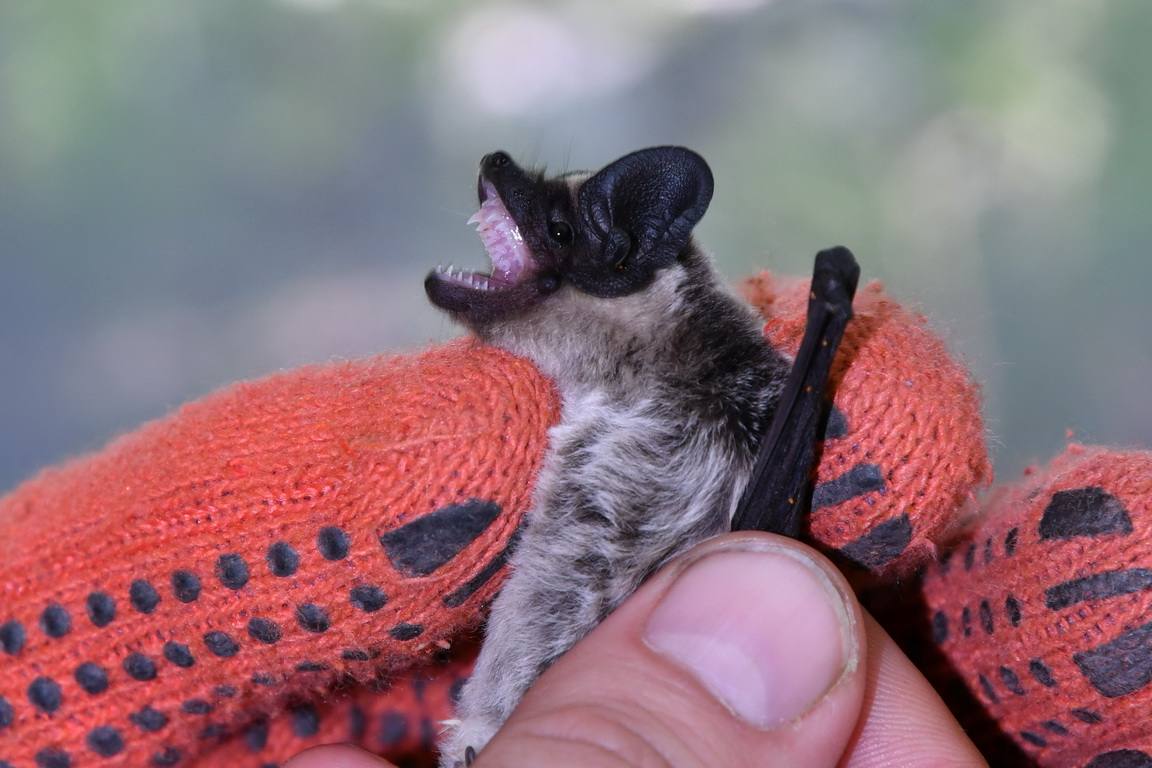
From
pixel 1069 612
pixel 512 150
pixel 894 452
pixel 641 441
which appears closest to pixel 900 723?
pixel 1069 612

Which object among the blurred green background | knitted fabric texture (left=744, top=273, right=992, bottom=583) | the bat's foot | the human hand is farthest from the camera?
the blurred green background

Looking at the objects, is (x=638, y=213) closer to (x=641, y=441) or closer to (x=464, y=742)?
(x=641, y=441)

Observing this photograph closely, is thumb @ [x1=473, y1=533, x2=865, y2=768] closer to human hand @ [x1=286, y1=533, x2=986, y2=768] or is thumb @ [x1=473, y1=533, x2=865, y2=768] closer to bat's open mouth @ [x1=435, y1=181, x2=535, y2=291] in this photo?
human hand @ [x1=286, y1=533, x2=986, y2=768]

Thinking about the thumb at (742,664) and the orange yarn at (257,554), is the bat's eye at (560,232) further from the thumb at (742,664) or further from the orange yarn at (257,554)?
the thumb at (742,664)

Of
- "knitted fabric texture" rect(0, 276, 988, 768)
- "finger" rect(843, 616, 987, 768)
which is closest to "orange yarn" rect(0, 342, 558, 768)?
"knitted fabric texture" rect(0, 276, 988, 768)

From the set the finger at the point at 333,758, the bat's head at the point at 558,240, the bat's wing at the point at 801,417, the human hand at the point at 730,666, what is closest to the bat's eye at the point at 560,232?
the bat's head at the point at 558,240

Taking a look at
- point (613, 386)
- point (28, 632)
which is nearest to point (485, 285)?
point (613, 386)
